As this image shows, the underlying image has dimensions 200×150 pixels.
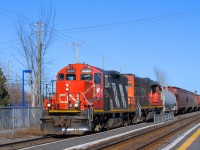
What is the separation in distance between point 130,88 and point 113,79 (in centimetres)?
550

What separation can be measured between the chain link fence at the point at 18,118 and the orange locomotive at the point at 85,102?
4037mm

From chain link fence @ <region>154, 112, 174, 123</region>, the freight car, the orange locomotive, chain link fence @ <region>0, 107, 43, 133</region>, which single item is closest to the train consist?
the orange locomotive

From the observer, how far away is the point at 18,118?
76.1 feet

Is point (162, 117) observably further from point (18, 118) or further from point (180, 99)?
point (180, 99)

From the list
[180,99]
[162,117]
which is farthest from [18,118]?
[180,99]

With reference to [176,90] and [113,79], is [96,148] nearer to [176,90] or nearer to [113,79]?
[113,79]

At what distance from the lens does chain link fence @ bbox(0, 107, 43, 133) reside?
2214 cm

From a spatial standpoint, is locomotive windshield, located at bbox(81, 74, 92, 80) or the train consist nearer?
the train consist

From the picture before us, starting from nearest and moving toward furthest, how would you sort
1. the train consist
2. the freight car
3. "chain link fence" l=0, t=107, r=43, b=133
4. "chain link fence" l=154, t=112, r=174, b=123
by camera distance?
the train consist, "chain link fence" l=0, t=107, r=43, b=133, "chain link fence" l=154, t=112, r=174, b=123, the freight car

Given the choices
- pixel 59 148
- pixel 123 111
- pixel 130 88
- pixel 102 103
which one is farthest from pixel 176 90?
pixel 59 148

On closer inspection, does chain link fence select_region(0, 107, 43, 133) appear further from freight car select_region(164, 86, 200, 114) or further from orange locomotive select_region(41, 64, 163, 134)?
freight car select_region(164, 86, 200, 114)

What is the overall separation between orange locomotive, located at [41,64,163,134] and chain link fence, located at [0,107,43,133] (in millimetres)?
4037

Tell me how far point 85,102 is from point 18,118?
246 inches

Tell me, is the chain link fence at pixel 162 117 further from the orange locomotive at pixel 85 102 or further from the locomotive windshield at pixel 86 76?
the locomotive windshield at pixel 86 76
